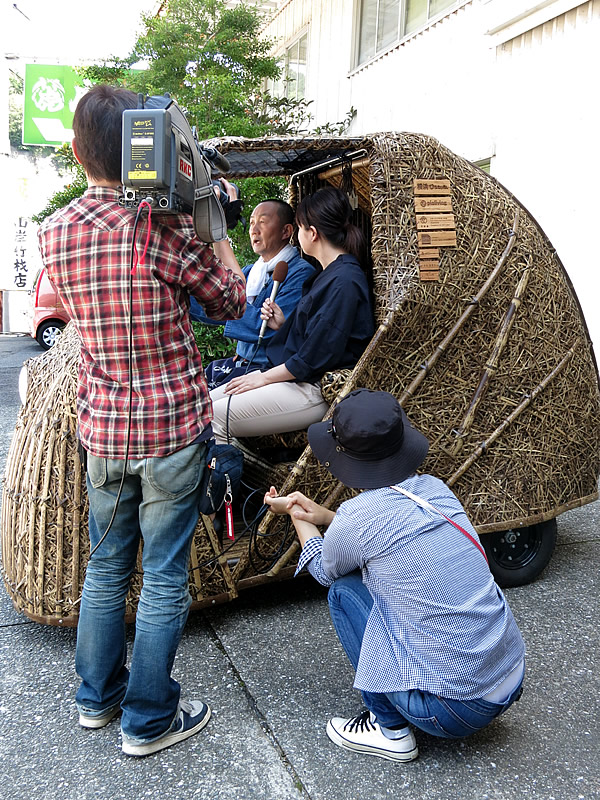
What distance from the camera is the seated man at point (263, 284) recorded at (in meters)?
3.79

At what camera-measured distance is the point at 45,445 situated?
2902 millimetres

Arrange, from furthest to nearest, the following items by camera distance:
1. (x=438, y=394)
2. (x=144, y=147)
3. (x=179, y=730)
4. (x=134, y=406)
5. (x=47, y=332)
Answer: (x=47, y=332), (x=438, y=394), (x=179, y=730), (x=134, y=406), (x=144, y=147)

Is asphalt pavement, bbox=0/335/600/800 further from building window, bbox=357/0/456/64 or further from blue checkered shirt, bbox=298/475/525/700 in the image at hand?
building window, bbox=357/0/456/64

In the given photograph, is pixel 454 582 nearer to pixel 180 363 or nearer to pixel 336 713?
pixel 336 713

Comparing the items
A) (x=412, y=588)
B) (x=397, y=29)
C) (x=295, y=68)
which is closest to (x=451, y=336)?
(x=412, y=588)

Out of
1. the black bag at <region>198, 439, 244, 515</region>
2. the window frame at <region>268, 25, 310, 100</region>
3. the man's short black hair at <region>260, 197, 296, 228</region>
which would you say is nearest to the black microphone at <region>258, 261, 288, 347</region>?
the man's short black hair at <region>260, 197, 296, 228</region>

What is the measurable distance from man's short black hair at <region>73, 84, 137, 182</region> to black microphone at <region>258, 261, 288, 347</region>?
4.97ft

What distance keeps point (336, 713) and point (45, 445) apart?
59.2 inches

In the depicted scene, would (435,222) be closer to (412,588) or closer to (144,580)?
(412,588)

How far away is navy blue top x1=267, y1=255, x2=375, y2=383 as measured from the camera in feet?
10.6

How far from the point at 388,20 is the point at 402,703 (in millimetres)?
A: 9670

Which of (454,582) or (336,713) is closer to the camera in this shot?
(454,582)

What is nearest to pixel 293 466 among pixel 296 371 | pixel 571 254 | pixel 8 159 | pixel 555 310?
pixel 296 371

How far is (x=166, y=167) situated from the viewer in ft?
6.87
